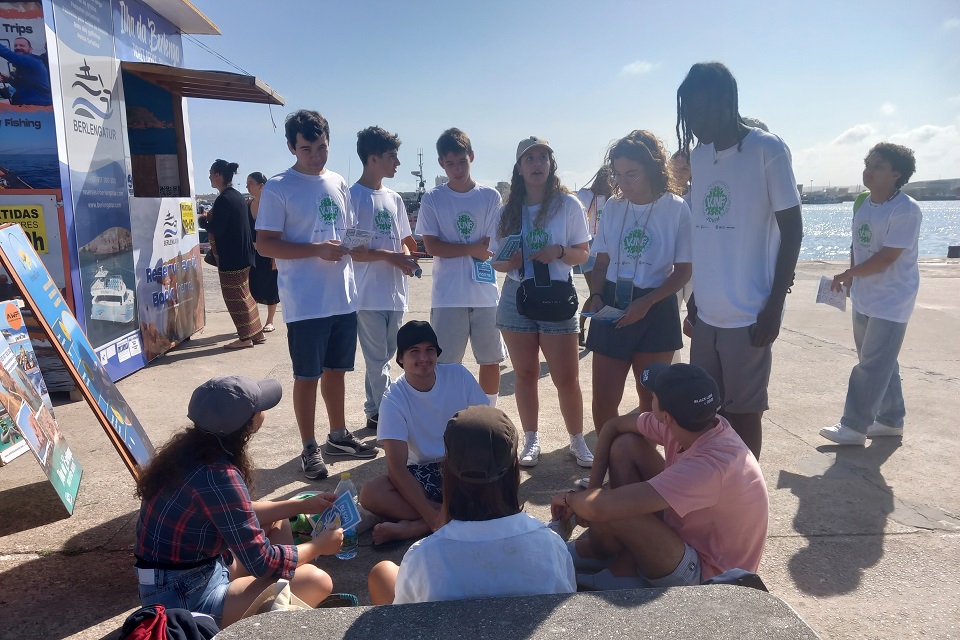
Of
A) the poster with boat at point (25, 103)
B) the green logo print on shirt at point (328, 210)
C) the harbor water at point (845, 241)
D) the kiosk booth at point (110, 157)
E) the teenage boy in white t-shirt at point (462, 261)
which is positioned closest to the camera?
the green logo print on shirt at point (328, 210)

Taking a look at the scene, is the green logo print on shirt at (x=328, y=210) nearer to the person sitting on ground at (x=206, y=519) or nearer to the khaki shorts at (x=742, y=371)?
the person sitting on ground at (x=206, y=519)

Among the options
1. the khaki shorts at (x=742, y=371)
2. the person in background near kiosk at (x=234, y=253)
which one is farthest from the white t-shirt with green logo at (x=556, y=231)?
the person in background near kiosk at (x=234, y=253)

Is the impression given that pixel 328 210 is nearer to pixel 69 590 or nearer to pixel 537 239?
pixel 537 239

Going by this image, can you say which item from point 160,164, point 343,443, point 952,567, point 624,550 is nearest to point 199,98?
point 160,164

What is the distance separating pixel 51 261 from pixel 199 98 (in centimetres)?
322

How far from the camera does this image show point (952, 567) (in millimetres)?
2865

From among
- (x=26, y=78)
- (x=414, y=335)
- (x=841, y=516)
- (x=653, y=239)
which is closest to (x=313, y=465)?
(x=414, y=335)

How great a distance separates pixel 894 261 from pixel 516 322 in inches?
95.1

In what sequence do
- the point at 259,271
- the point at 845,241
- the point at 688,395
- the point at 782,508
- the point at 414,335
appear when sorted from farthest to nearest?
the point at 845,241, the point at 259,271, the point at 782,508, the point at 414,335, the point at 688,395

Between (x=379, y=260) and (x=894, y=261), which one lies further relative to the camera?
(x=379, y=260)

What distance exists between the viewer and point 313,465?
3.81 metres

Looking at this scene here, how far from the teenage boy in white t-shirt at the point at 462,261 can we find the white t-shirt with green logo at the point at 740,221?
1573 millimetres

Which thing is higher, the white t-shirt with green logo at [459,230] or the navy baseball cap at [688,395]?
the white t-shirt with green logo at [459,230]

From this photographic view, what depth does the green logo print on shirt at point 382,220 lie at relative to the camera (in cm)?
439
